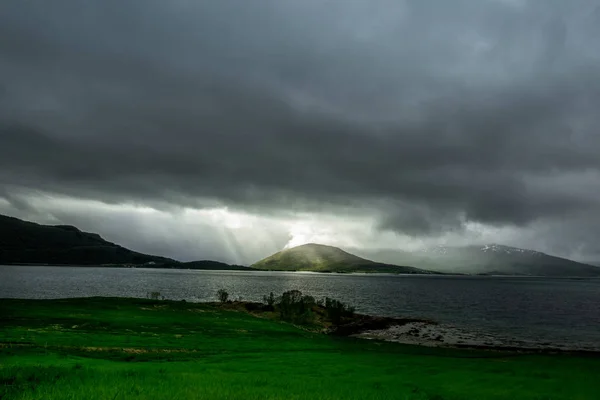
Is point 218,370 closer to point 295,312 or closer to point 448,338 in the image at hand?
point 448,338

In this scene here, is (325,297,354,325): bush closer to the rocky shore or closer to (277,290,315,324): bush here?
(277,290,315,324): bush

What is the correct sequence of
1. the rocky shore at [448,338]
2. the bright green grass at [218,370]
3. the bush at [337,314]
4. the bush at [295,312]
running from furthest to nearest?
the bush at [337,314] < the bush at [295,312] < the rocky shore at [448,338] < the bright green grass at [218,370]

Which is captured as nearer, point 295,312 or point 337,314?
point 295,312

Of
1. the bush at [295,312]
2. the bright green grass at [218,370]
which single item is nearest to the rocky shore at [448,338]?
the bush at [295,312]

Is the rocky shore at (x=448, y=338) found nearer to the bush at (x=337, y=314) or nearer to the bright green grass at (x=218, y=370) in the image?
the bush at (x=337, y=314)

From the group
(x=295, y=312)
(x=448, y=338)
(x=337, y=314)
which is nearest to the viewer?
(x=448, y=338)

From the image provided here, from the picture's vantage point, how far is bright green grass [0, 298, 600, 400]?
63.1 ft

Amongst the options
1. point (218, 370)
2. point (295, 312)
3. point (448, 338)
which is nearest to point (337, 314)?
point (295, 312)

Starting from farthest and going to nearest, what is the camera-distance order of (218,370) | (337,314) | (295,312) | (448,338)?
(337,314) → (295,312) → (448,338) → (218,370)

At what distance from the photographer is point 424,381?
2745 centimetres

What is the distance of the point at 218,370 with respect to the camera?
27.3 m

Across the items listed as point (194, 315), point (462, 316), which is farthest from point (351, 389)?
point (462, 316)

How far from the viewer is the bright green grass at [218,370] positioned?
63.1 feet

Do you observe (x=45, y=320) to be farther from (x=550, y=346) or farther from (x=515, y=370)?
(x=550, y=346)
